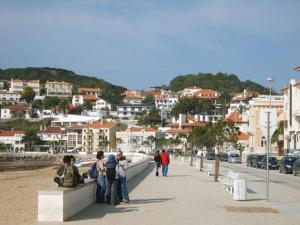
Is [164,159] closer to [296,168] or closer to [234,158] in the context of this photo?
[296,168]

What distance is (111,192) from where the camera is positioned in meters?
17.9

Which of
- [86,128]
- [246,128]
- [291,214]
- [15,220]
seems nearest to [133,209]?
[15,220]

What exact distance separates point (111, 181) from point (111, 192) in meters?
0.33

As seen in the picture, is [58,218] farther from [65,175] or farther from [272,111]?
[272,111]

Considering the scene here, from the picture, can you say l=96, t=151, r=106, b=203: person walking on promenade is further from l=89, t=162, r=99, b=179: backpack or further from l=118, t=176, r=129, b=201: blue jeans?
l=118, t=176, r=129, b=201: blue jeans

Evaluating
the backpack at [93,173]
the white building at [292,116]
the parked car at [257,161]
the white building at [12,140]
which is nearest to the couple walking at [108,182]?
the backpack at [93,173]

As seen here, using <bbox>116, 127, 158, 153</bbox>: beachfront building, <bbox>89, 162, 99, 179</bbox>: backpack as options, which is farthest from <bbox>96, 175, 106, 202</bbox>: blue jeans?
<bbox>116, 127, 158, 153</bbox>: beachfront building

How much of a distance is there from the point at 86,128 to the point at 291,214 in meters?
168

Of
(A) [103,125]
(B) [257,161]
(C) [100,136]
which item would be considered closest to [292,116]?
(B) [257,161]

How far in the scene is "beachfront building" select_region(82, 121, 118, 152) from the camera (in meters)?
174

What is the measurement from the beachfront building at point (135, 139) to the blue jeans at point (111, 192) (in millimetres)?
144173

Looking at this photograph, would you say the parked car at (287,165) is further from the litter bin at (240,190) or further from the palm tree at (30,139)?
the palm tree at (30,139)

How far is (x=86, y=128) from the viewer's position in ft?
598

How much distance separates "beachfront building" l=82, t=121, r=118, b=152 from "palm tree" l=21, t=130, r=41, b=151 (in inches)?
580
